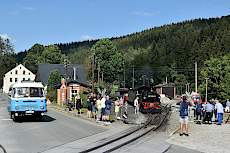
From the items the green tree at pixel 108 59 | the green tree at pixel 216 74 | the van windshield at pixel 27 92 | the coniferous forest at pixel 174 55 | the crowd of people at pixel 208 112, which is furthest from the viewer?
the coniferous forest at pixel 174 55

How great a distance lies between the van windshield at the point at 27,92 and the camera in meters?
26.4

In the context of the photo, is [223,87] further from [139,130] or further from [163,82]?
[163,82]

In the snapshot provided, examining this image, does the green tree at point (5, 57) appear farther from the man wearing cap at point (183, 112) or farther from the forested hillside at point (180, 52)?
the man wearing cap at point (183, 112)

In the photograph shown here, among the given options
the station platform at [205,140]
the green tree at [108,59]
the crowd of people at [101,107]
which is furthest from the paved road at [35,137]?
the green tree at [108,59]

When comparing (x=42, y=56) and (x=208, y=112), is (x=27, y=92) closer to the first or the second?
(x=208, y=112)

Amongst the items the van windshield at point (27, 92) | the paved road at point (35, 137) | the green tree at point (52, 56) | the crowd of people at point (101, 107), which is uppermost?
the green tree at point (52, 56)

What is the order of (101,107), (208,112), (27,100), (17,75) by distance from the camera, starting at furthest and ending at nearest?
(17,75) < (208,112) < (101,107) < (27,100)

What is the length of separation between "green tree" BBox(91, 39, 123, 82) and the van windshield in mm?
78573

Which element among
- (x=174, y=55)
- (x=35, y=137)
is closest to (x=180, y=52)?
(x=174, y=55)

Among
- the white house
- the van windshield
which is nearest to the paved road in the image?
the van windshield

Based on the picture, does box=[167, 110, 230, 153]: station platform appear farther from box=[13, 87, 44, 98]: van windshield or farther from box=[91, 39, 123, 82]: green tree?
box=[91, 39, 123, 82]: green tree

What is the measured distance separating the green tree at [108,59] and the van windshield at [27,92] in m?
78.6

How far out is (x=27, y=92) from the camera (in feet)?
87.1

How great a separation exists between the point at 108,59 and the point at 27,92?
8151cm
